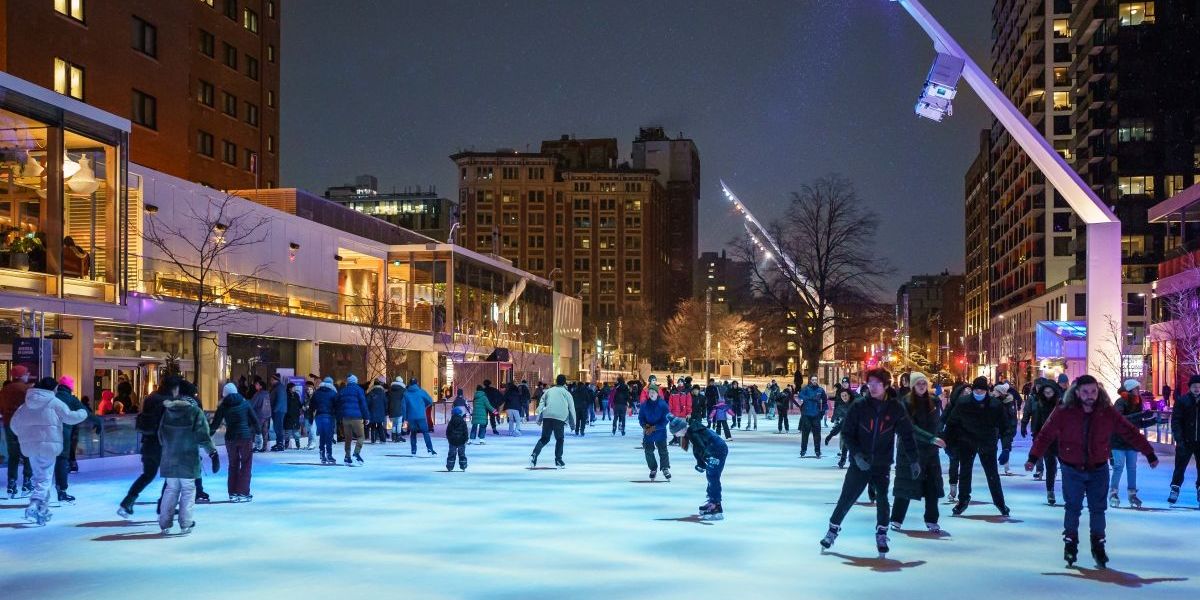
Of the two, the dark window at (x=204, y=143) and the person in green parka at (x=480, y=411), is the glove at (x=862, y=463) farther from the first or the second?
the dark window at (x=204, y=143)

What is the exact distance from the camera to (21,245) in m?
25.1

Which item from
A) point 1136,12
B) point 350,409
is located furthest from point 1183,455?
point 1136,12

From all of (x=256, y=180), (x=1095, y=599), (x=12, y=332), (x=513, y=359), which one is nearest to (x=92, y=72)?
(x=12, y=332)

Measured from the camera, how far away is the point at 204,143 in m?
56.8

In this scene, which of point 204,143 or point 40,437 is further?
point 204,143

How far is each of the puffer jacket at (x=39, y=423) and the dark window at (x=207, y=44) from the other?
47429 millimetres

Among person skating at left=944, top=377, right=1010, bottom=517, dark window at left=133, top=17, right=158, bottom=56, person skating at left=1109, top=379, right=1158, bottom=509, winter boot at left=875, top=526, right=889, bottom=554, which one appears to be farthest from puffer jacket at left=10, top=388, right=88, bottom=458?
dark window at left=133, top=17, right=158, bottom=56

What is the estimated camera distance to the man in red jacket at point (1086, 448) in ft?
31.1

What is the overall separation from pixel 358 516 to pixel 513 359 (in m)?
53.2

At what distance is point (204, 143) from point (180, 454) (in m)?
48.6

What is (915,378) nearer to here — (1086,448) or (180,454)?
(1086,448)

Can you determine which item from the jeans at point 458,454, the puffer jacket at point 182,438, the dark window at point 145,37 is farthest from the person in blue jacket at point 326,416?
the dark window at point 145,37

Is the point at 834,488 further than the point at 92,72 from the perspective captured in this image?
No

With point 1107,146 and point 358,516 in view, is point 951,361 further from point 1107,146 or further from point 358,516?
point 358,516
